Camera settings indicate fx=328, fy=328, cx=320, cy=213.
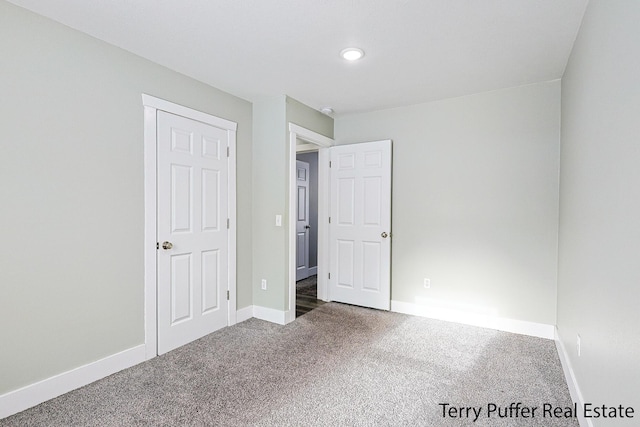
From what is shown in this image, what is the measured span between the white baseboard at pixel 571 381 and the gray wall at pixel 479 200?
1.76 feet

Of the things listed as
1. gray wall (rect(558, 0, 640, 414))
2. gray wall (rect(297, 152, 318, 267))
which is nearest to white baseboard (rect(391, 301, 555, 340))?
gray wall (rect(558, 0, 640, 414))

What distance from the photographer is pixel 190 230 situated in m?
3.00

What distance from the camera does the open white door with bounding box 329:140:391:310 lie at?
3900 millimetres

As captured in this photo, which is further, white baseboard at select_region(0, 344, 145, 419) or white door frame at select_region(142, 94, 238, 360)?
white door frame at select_region(142, 94, 238, 360)

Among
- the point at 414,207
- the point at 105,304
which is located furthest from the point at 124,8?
the point at 414,207

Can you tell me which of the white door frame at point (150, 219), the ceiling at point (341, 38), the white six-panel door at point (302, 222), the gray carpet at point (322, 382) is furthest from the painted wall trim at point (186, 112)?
the white six-panel door at point (302, 222)

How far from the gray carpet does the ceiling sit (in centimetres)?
240

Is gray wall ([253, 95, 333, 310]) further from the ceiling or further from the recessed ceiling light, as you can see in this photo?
the recessed ceiling light

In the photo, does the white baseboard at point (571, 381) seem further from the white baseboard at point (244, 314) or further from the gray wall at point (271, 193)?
the white baseboard at point (244, 314)

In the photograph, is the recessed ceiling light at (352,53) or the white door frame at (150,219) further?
the white door frame at (150,219)

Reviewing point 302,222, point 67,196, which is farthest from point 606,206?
point 302,222

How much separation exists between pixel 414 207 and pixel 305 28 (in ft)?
7.56

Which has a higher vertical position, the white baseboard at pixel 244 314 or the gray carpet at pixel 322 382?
the white baseboard at pixel 244 314

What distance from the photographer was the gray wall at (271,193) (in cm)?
348
